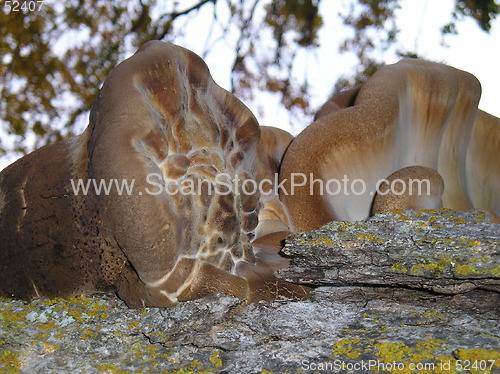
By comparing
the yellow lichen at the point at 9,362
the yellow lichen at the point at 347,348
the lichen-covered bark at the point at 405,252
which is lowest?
the yellow lichen at the point at 9,362

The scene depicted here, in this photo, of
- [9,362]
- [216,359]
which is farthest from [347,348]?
[9,362]

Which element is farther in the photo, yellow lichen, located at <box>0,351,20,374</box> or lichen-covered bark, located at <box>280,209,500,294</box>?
lichen-covered bark, located at <box>280,209,500,294</box>

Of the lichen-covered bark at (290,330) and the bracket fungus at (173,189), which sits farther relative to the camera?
the bracket fungus at (173,189)

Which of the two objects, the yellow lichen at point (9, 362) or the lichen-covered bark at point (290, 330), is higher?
the lichen-covered bark at point (290, 330)

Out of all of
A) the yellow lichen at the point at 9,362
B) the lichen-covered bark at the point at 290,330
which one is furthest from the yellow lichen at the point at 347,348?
the yellow lichen at the point at 9,362

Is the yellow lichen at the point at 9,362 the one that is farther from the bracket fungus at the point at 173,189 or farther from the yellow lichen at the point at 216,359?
the yellow lichen at the point at 216,359

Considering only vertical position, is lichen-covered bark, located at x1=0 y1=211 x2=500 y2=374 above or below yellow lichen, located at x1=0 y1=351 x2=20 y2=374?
above

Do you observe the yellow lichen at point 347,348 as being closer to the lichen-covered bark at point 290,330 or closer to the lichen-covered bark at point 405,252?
the lichen-covered bark at point 290,330

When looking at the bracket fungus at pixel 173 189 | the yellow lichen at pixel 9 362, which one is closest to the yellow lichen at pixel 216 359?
the bracket fungus at pixel 173 189

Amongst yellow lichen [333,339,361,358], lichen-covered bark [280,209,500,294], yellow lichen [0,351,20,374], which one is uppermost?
lichen-covered bark [280,209,500,294]

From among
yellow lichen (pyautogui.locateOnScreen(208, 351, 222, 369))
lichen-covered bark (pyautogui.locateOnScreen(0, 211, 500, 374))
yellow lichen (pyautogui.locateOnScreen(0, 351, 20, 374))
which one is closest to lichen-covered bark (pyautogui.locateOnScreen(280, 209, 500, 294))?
lichen-covered bark (pyautogui.locateOnScreen(0, 211, 500, 374))

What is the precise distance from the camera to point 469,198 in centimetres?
275

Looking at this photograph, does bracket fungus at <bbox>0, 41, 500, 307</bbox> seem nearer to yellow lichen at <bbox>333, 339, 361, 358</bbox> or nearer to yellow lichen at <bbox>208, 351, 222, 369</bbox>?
yellow lichen at <bbox>208, 351, 222, 369</bbox>

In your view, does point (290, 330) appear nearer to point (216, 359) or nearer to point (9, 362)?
point (216, 359)
